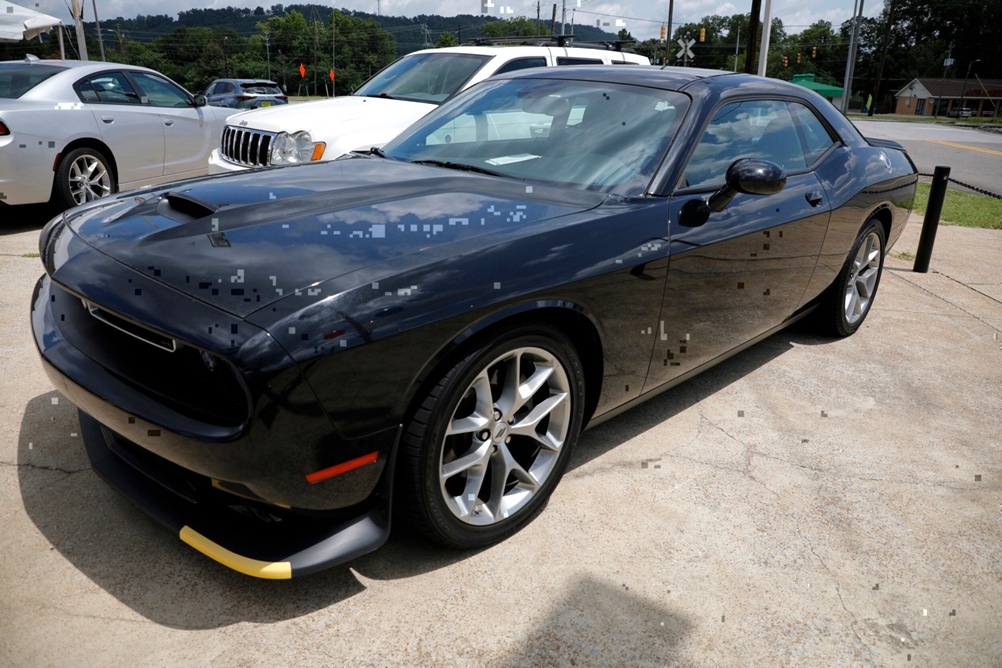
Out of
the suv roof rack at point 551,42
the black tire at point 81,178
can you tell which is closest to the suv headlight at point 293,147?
the black tire at point 81,178

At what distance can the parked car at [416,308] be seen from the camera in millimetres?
1954

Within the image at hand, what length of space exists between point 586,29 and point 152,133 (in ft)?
407

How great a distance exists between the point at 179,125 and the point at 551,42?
421cm

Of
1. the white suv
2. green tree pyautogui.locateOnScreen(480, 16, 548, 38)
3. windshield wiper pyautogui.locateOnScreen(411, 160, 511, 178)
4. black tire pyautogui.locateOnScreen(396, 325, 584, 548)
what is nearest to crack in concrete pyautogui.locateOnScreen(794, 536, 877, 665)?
black tire pyautogui.locateOnScreen(396, 325, 584, 548)

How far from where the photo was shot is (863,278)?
4.88m

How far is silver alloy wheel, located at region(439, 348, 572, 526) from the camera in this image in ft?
7.74

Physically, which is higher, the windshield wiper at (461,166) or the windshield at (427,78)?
the windshield at (427,78)

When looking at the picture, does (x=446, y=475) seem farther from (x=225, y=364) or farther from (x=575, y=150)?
(x=575, y=150)

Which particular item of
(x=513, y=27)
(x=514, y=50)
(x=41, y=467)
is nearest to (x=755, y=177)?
(x=41, y=467)

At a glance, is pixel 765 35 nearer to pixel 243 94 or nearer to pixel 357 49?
pixel 243 94

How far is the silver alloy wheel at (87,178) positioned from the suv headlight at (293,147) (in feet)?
7.99

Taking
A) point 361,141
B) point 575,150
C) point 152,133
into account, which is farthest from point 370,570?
point 152,133

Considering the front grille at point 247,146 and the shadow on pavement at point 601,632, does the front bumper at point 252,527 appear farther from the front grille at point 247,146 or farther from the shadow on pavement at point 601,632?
the front grille at point 247,146

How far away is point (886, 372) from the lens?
429 centimetres
